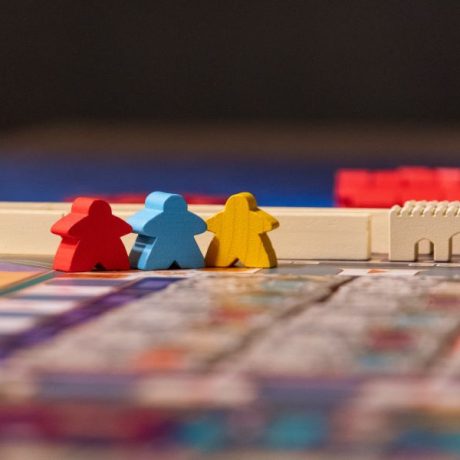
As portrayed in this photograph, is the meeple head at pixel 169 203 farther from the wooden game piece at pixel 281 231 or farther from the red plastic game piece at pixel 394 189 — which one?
the red plastic game piece at pixel 394 189

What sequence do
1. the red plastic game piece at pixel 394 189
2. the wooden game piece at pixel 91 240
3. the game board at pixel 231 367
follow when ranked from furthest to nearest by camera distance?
the red plastic game piece at pixel 394 189, the wooden game piece at pixel 91 240, the game board at pixel 231 367

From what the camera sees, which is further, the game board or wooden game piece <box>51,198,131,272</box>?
wooden game piece <box>51,198,131,272</box>

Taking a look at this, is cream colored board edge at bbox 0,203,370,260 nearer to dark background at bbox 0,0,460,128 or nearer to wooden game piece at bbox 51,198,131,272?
wooden game piece at bbox 51,198,131,272

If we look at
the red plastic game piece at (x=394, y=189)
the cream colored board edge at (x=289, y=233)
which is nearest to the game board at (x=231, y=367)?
the cream colored board edge at (x=289, y=233)

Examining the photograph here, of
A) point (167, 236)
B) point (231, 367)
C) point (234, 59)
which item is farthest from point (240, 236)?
point (234, 59)

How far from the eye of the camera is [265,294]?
2930 mm

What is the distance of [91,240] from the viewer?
3.40 metres

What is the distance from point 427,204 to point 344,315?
110 centimetres

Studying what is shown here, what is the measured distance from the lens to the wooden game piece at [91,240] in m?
3.38

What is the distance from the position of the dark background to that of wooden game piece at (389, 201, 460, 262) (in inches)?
50.5

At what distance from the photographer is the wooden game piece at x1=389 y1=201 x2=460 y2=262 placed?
140 inches

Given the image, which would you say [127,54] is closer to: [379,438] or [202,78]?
[202,78]

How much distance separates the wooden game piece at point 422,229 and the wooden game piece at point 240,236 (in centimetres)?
36

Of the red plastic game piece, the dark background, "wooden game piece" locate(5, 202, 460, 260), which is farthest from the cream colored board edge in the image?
the dark background
